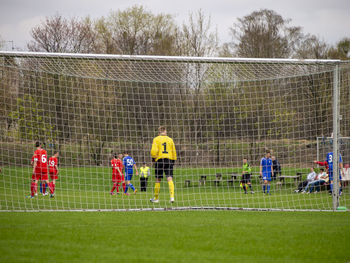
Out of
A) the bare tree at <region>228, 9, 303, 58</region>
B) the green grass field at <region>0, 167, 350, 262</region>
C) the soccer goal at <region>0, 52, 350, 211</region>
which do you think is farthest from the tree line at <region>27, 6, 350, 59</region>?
the green grass field at <region>0, 167, 350, 262</region>

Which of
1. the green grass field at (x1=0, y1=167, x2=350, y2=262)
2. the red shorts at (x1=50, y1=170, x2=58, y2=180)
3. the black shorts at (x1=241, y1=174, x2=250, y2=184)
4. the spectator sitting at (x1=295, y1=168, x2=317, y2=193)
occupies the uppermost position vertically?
the red shorts at (x1=50, y1=170, x2=58, y2=180)

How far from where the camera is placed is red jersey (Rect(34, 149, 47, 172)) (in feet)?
43.6

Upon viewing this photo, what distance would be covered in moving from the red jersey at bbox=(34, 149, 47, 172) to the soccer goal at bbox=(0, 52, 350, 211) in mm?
393

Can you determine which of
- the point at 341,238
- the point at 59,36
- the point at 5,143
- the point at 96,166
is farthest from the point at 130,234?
the point at 59,36

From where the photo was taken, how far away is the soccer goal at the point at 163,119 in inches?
432

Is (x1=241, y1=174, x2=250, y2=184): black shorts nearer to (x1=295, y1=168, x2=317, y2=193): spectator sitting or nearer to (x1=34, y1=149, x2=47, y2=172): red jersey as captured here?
(x1=295, y1=168, x2=317, y2=193): spectator sitting

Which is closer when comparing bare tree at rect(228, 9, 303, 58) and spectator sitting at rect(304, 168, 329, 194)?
spectator sitting at rect(304, 168, 329, 194)

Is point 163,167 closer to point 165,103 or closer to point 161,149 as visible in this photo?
point 161,149

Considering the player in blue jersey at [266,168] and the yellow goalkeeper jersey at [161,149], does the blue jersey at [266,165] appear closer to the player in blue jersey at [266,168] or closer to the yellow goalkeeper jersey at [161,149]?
the player in blue jersey at [266,168]

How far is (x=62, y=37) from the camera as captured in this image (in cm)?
2764

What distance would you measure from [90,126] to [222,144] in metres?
5.56

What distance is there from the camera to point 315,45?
91.6 feet

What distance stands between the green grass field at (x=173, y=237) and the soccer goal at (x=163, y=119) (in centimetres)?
230

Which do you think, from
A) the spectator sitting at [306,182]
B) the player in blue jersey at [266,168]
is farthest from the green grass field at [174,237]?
the spectator sitting at [306,182]
